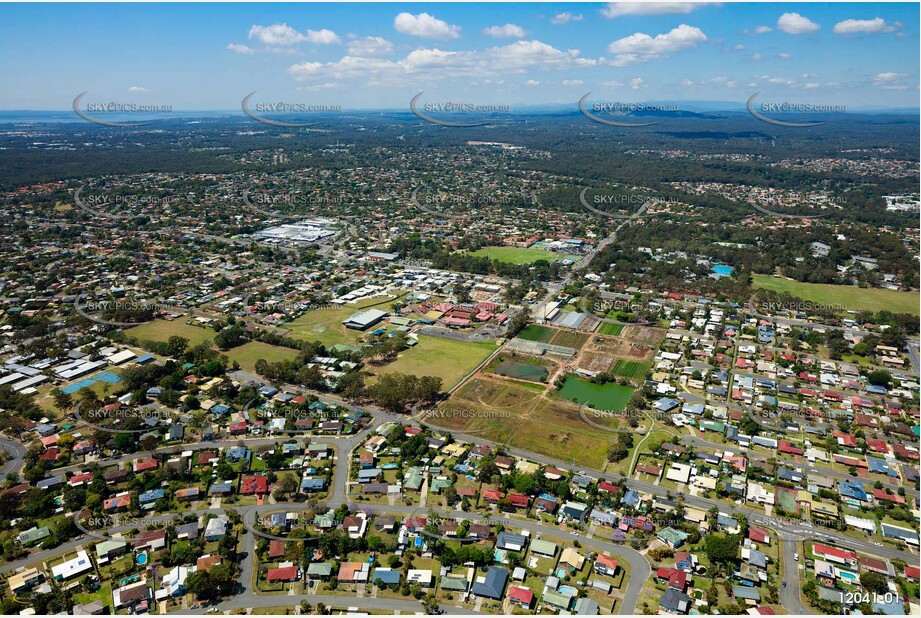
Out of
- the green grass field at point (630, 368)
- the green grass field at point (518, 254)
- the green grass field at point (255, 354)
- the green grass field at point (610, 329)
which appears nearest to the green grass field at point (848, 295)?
the green grass field at point (610, 329)

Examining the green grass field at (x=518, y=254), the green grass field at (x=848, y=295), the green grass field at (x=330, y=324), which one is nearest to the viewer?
the green grass field at (x=330, y=324)

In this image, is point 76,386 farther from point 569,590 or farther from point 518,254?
point 518,254

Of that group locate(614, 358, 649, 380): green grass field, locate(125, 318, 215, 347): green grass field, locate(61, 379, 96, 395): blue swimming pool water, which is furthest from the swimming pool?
locate(125, 318, 215, 347): green grass field

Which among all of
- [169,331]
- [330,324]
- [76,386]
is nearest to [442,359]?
[330,324]

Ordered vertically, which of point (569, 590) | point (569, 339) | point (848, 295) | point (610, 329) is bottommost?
point (569, 590)

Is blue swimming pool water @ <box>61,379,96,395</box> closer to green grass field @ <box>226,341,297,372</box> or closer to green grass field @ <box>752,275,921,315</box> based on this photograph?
green grass field @ <box>226,341,297,372</box>

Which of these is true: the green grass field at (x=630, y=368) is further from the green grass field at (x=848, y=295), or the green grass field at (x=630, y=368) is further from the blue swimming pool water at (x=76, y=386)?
the blue swimming pool water at (x=76, y=386)
